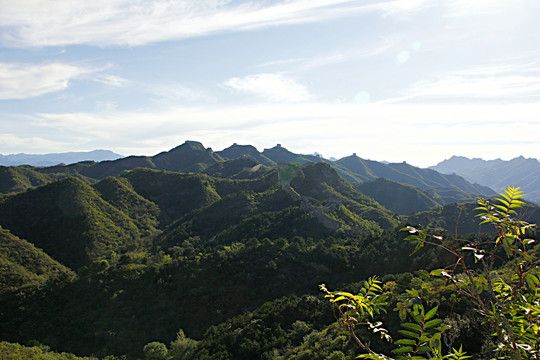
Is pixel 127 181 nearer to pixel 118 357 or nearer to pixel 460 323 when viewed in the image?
pixel 118 357

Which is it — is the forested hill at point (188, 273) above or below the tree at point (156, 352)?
above

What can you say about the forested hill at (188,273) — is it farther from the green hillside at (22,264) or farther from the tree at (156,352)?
the green hillside at (22,264)

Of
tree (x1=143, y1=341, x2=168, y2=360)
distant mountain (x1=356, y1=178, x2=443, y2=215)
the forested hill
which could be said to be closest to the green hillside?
the forested hill

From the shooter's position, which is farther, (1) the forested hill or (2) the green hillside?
(2) the green hillside

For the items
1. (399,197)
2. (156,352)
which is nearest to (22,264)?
(156,352)

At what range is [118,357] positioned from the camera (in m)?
32.6

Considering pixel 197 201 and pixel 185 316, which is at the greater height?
pixel 197 201

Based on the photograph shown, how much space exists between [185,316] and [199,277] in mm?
6611

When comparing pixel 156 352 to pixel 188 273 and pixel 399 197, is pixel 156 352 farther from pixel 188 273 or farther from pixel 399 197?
pixel 399 197

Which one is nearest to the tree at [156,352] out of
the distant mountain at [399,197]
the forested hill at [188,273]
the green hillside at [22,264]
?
the forested hill at [188,273]

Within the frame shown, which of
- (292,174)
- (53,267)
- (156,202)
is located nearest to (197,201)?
(156,202)

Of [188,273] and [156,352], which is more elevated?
[188,273]

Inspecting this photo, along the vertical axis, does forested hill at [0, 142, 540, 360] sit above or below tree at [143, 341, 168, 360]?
above

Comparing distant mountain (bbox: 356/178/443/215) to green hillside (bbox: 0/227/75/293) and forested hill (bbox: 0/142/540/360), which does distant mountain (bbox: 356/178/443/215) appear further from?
green hillside (bbox: 0/227/75/293)
